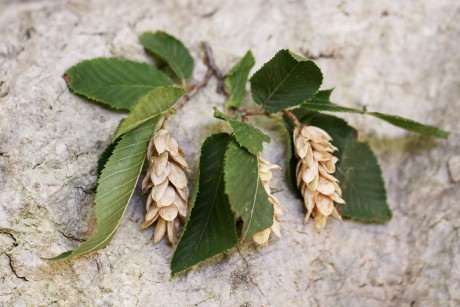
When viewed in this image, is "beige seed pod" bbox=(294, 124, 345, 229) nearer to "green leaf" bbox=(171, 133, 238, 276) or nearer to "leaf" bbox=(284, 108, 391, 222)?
"leaf" bbox=(284, 108, 391, 222)

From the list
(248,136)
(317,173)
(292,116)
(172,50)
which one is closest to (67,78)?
(172,50)

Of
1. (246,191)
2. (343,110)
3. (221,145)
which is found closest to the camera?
(246,191)

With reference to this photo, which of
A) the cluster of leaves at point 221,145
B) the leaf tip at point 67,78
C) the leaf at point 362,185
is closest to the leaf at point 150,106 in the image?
the cluster of leaves at point 221,145

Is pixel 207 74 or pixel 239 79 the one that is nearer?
pixel 239 79

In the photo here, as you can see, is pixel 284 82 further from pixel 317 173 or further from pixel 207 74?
pixel 207 74

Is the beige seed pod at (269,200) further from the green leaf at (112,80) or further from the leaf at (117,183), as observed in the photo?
the green leaf at (112,80)

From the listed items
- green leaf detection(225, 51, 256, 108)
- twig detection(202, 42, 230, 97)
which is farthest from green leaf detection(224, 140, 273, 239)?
twig detection(202, 42, 230, 97)

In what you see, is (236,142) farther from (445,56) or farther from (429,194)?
(445,56)

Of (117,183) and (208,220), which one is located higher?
(117,183)
